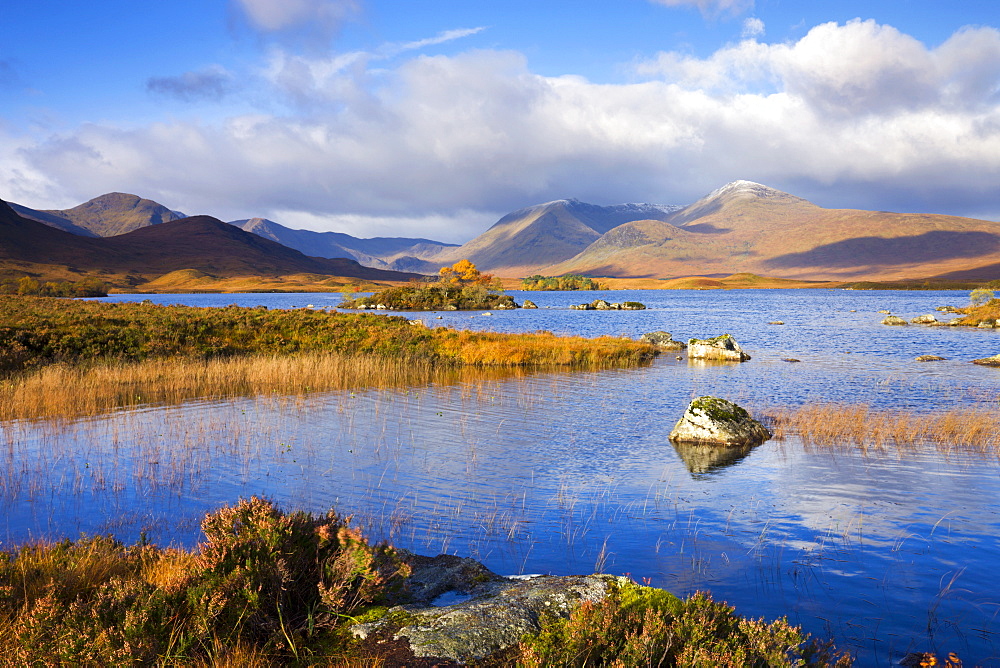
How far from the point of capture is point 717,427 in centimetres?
1683

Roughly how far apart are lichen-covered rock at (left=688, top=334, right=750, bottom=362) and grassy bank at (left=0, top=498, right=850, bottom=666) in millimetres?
33348

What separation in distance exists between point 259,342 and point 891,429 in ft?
94.0

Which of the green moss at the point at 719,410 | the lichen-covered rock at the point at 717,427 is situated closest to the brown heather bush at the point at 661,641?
the lichen-covered rock at the point at 717,427

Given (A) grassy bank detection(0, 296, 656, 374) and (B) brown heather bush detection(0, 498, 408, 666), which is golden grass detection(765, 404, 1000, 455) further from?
(A) grassy bank detection(0, 296, 656, 374)

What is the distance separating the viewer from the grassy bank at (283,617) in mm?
4492

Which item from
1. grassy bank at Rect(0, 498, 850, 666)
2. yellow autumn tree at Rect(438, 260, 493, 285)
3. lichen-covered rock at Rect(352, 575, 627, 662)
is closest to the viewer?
grassy bank at Rect(0, 498, 850, 666)

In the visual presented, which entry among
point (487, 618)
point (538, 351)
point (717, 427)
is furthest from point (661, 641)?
point (538, 351)

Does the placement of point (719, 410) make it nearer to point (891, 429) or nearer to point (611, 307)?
point (891, 429)

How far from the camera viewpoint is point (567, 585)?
18.9 ft

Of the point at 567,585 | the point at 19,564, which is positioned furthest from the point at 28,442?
the point at 567,585

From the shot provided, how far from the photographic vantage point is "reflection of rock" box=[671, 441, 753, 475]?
1466 centimetres

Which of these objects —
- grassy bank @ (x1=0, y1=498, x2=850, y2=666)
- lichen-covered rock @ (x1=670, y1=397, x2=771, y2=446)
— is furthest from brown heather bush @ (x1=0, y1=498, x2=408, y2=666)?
lichen-covered rock @ (x1=670, y1=397, x2=771, y2=446)

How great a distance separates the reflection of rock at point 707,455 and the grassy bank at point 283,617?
31.1ft

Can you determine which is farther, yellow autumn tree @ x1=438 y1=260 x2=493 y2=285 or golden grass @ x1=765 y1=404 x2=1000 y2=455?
yellow autumn tree @ x1=438 y1=260 x2=493 y2=285
